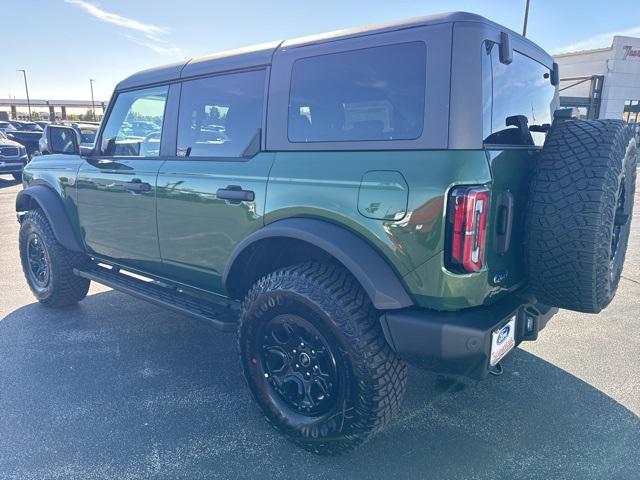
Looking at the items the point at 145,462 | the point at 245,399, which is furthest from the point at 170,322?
the point at 145,462

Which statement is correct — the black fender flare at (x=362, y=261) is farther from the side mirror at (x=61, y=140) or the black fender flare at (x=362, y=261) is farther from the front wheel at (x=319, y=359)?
the side mirror at (x=61, y=140)

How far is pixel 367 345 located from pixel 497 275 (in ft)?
2.20

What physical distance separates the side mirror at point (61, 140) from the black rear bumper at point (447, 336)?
10.5 feet

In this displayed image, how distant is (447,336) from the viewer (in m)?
1.96

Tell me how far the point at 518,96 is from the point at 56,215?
3.69 metres

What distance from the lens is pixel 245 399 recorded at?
2.87m

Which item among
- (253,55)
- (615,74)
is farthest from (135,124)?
(615,74)

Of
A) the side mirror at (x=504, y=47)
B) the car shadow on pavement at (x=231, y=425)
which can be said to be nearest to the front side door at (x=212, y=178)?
the car shadow on pavement at (x=231, y=425)

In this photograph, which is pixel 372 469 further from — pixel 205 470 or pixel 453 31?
pixel 453 31

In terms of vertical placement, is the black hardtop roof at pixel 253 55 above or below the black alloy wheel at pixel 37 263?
above

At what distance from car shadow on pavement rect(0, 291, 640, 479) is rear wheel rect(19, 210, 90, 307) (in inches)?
27.7

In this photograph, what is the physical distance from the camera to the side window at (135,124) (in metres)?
3.29

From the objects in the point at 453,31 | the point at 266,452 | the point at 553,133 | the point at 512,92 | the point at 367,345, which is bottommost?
the point at 266,452

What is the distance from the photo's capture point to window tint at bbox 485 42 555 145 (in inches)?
83.4
